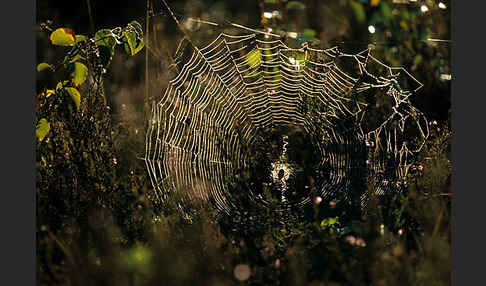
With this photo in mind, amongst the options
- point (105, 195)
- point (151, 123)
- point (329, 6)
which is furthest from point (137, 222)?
point (329, 6)

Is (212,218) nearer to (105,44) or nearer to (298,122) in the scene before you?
(105,44)

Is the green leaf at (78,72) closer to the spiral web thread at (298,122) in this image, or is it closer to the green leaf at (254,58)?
the spiral web thread at (298,122)

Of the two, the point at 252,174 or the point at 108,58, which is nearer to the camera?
the point at 108,58

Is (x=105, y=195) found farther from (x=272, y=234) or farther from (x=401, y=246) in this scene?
(x=401, y=246)

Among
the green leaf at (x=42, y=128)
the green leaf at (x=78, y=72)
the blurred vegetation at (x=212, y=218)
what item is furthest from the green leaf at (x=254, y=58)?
the green leaf at (x=42, y=128)

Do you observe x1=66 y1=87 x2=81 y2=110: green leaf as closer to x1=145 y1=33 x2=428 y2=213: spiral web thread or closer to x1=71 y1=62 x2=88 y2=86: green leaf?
x1=71 y1=62 x2=88 y2=86: green leaf

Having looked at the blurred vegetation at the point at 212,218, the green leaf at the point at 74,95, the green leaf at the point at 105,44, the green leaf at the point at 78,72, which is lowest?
the blurred vegetation at the point at 212,218

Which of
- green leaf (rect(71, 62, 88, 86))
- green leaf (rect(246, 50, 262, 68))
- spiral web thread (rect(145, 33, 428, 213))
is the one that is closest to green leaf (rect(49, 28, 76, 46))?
green leaf (rect(71, 62, 88, 86))

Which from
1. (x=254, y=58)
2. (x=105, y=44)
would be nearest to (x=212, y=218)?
(x=105, y=44)
